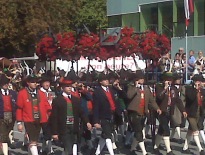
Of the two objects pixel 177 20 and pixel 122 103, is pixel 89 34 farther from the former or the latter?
pixel 177 20

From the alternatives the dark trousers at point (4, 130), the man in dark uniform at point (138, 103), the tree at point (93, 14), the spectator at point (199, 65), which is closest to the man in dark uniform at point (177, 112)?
the man in dark uniform at point (138, 103)

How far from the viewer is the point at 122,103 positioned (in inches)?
613

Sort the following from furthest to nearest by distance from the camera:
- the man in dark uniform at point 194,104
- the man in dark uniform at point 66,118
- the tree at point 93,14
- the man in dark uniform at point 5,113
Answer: the tree at point 93,14
the man in dark uniform at point 194,104
the man in dark uniform at point 5,113
the man in dark uniform at point 66,118

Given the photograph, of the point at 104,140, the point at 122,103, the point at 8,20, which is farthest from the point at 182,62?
the point at 8,20

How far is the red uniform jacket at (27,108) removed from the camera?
12820 millimetres

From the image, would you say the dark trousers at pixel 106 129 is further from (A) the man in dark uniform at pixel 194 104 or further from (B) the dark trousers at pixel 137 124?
(A) the man in dark uniform at pixel 194 104

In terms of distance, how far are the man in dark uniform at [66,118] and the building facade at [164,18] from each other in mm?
19768

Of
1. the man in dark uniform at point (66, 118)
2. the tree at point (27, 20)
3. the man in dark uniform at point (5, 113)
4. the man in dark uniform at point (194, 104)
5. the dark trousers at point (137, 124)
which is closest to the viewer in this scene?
the man in dark uniform at point (66, 118)

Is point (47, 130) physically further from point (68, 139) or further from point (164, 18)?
point (164, 18)

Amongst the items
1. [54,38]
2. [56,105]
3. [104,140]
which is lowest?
[104,140]

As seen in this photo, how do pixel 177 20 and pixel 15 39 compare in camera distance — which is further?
pixel 15 39

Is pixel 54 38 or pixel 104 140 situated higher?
pixel 54 38

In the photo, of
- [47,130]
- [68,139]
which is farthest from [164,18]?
[68,139]

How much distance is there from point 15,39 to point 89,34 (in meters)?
25.7
